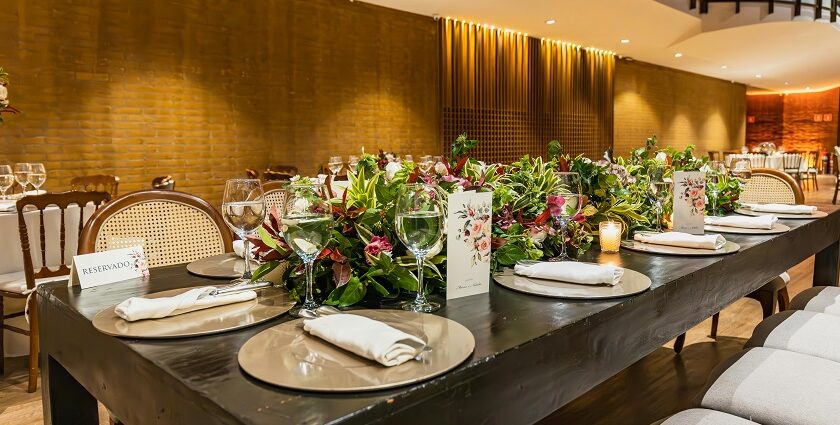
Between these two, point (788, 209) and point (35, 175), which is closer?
point (788, 209)

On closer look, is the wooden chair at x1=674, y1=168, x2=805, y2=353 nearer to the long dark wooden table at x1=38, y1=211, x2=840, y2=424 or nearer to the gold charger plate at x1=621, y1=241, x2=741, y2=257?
the gold charger plate at x1=621, y1=241, x2=741, y2=257

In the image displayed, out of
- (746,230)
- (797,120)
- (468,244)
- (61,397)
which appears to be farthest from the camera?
(797,120)

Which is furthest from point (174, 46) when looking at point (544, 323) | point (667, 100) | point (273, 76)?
point (667, 100)

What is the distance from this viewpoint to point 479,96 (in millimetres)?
8969

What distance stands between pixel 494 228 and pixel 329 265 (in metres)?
0.41

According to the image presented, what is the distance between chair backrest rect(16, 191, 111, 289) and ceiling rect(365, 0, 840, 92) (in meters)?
5.02

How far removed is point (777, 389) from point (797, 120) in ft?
73.4

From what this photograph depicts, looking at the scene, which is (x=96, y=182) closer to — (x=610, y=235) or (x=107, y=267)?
(x=107, y=267)

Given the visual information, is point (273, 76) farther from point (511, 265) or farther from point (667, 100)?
point (667, 100)

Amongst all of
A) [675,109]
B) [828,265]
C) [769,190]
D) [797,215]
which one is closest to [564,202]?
[797,215]

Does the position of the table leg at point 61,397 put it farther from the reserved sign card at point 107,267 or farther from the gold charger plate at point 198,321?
the gold charger plate at point 198,321

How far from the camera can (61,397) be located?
4.25ft

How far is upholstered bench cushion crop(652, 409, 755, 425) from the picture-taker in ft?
4.02

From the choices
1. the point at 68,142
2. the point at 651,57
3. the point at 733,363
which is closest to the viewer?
the point at 733,363
